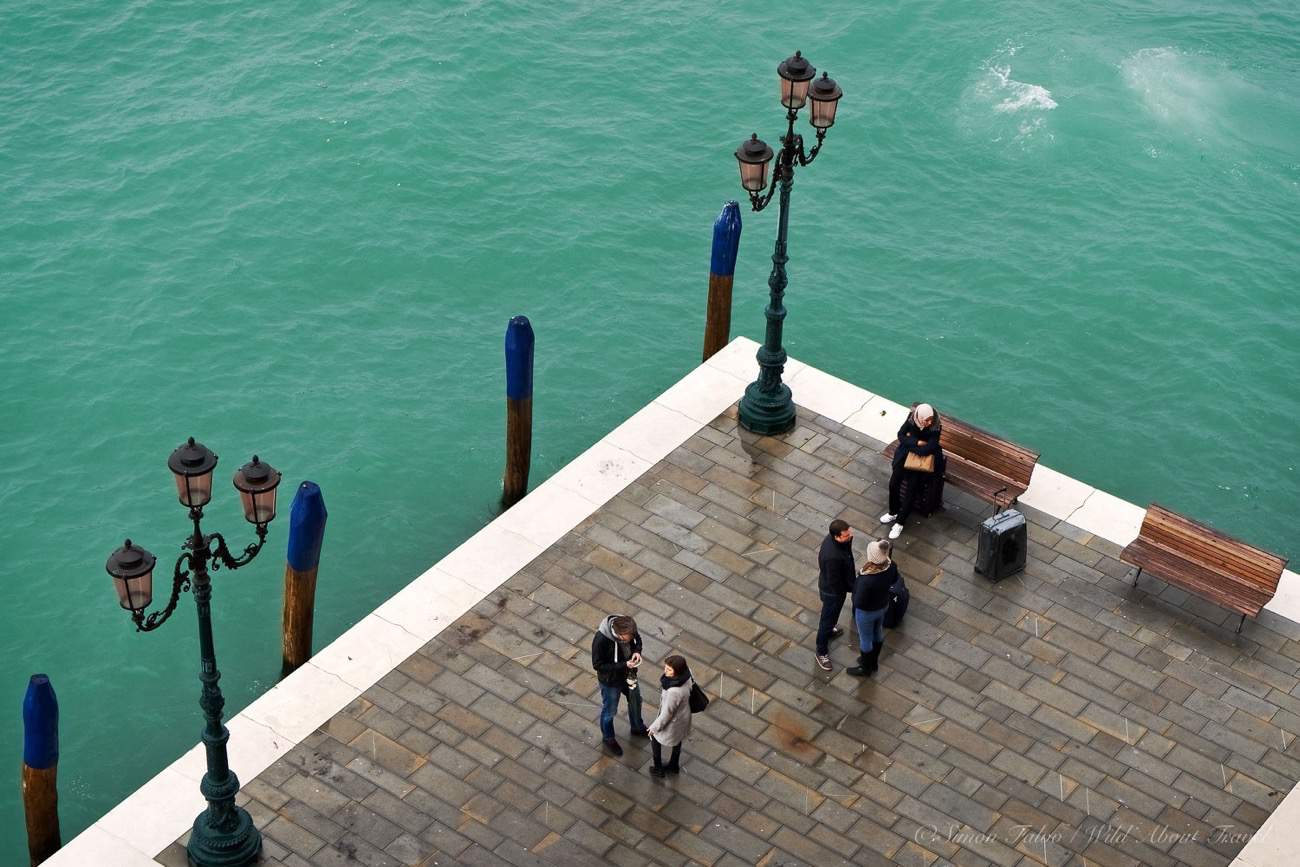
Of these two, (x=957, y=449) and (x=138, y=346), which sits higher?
(x=957, y=449)

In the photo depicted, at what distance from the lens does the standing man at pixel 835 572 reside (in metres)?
20.3

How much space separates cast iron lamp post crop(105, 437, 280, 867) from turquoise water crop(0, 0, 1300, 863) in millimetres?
3953

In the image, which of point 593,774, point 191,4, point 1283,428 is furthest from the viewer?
point 191,4

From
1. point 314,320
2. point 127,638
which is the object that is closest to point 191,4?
point 314,320

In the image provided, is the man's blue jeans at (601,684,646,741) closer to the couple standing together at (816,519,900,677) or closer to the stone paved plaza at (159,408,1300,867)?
the stone paved plaza at (159,408,1300,867)

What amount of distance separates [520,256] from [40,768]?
13.4m

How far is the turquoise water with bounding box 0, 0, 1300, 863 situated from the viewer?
86.5ft

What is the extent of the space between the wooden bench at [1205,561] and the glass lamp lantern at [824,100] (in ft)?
18.5

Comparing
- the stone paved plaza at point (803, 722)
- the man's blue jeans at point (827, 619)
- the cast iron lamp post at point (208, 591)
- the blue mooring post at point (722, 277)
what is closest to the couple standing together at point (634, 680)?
the stone paved plaza at point (803, 722)

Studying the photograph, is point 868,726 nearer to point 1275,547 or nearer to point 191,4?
point 1275,547

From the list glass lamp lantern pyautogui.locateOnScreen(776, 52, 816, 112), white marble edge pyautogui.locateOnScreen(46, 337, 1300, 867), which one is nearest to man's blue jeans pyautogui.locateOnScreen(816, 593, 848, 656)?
white marble edge pyautogui.locateOnScreen(46, 337, 1300, 867)

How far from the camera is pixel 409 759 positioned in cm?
2011

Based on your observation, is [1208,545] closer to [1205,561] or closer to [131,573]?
[1205,561]

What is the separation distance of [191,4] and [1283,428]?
792 inches
